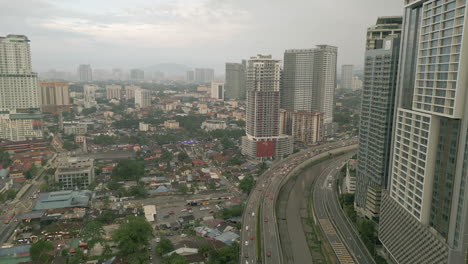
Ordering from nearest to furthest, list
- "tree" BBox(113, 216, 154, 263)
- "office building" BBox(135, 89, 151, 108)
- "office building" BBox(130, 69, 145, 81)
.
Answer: "tree" BBox(113, 216, 154, 263) → "office building" BBox(135, 89, 151, 108) → "office building" BBox(130, 69, 145, 81)

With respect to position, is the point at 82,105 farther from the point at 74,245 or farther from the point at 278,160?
the point at 74,245

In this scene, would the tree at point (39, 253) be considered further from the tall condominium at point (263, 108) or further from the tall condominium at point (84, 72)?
the tall condominium at point (84, 72)

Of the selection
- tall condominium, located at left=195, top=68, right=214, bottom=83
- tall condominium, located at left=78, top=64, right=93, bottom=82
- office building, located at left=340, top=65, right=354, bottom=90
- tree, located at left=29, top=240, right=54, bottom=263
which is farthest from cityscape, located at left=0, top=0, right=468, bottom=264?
tall condominium, located at left=195, top=68, right=214, bottom=83

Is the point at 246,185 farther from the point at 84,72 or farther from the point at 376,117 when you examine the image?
the point at 84,72

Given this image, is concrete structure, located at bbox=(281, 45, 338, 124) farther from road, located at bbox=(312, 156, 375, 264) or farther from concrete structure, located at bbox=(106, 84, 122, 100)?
concrete structure, located at bbox=(106, 84, 122, 100)

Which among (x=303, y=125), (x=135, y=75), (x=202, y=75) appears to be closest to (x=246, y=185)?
(x=303, y=125)

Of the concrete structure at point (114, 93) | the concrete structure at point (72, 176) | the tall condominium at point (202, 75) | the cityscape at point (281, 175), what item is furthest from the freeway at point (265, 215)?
the tall condominium at point (202, 75)

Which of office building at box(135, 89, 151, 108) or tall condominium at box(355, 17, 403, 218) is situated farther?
office building at box(135, 89, 151, 108)

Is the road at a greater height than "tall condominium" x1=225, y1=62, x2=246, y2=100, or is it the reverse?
"tall condominium" x1=225, y1=62, x2=246, y2=100
